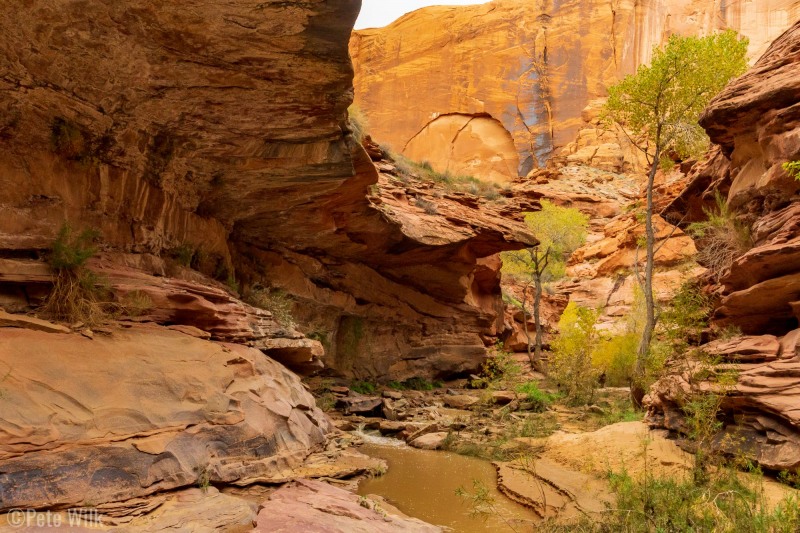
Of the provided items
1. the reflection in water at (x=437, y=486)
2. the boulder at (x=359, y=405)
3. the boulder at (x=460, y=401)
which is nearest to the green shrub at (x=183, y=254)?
the reflection in water at (x=437, y=486)

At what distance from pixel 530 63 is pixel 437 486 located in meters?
42.7

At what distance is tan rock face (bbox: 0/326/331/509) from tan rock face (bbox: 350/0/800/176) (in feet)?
119

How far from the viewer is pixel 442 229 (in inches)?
611

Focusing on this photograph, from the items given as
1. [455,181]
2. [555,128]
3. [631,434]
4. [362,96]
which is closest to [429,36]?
[362,96]

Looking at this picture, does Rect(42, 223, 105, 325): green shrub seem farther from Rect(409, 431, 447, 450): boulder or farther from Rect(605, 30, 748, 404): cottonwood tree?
Rect(605, 30, 748, 404): cottonwood tree

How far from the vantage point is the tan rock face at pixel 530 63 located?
41.4m

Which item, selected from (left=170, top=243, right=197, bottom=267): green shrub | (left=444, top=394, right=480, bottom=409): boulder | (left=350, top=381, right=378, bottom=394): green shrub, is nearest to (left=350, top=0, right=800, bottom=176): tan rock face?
(left=350, top=381, right=378, bottom=394): green shrub

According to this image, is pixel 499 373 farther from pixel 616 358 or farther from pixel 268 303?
pixel 268 303

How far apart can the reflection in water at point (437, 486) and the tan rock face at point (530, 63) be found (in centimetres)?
3422

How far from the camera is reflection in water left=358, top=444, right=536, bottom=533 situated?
228 inches

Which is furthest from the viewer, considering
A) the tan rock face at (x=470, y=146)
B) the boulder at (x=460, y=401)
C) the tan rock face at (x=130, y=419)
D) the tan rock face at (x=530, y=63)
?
the tan rock face at (x=530, y=63)

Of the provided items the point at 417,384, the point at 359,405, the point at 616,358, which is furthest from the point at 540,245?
the point at 359,405

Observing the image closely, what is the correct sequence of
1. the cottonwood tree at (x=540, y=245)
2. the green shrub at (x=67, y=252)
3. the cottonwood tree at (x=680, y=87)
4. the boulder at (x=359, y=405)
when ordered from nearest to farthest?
the green shrub at (x=67, y=252)
the cottonwood tree at (x=680, y=87)
the boulder at (x=359, y=405)
the cottonwood tree at (x=540, y=245)

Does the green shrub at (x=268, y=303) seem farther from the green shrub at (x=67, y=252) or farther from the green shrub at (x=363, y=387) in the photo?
the green shrub at (x=67, y=252)
